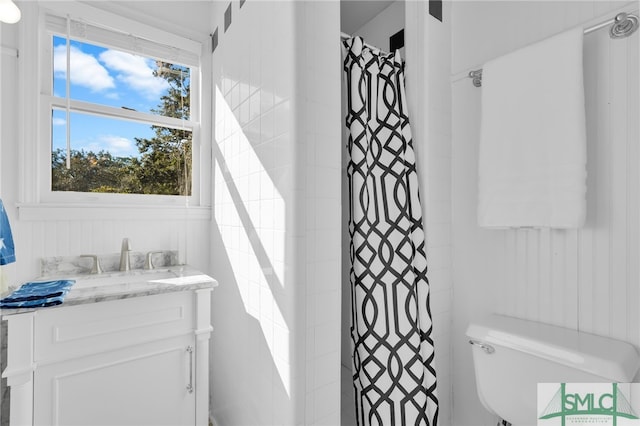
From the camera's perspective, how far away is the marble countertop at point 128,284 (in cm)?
106

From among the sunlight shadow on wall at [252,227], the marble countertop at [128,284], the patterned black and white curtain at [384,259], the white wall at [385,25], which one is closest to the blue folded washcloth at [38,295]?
the marble countertop at [128,284]

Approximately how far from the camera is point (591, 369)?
3.04 feet

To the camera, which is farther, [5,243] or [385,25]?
[385,25]

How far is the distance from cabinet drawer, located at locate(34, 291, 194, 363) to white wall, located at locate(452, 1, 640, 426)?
1.21 m

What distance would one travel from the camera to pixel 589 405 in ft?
3.17

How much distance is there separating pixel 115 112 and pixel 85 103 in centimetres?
12

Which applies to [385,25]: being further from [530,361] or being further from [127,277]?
[127,277]

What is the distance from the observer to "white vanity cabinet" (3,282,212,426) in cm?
99

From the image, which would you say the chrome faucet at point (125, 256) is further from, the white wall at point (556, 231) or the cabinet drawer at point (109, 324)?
the white wall at point (556, 231)

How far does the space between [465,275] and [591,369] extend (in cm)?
54

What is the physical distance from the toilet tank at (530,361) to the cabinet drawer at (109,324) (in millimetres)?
1147

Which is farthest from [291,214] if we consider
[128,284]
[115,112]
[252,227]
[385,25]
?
[385,25]

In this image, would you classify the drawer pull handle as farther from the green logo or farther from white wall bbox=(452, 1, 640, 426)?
the green logo

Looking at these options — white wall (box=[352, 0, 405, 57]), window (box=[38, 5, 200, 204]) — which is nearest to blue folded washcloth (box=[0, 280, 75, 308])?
window (box=[38, 5, 200, 204])
